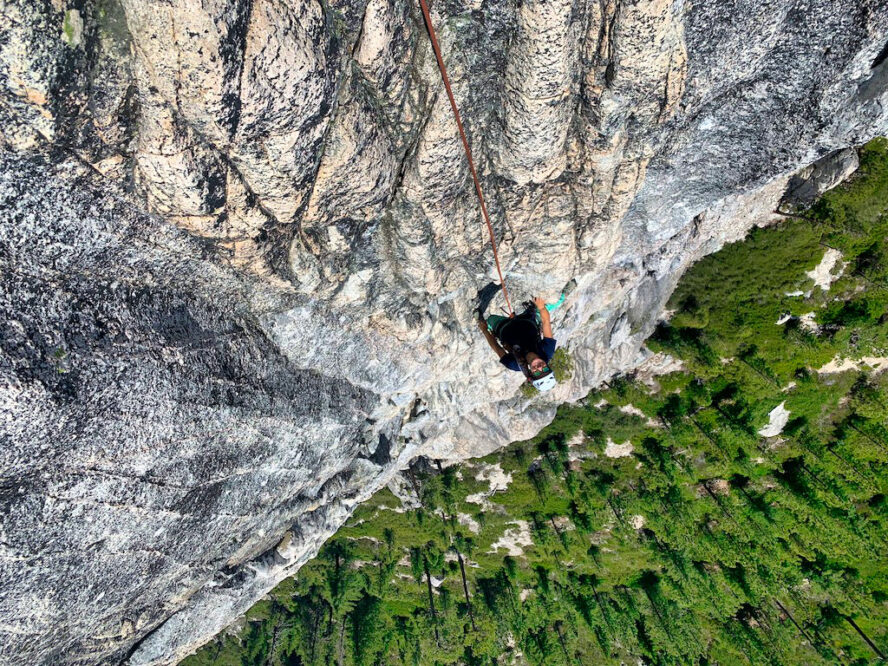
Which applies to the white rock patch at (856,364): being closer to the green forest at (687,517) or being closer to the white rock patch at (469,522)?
the green forest at (687,517)

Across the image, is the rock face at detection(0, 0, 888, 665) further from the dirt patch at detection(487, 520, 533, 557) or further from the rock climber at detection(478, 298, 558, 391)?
the dirt patch at detection(487, 520, 533, 557)

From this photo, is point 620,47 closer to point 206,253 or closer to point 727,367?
point 206,253

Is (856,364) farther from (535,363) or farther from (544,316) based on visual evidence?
(535,363)

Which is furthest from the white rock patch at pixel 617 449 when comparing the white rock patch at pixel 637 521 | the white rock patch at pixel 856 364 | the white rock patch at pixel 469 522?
the white rock patch at pixel 469 522

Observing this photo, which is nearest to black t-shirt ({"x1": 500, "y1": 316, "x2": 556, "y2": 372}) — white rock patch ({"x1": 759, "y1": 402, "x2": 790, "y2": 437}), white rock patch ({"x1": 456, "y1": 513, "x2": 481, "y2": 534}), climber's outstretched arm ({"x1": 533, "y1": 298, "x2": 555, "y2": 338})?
climber's outstretched arm ({"x1": 533, "y1": 298, "x2": 555, "y2": 338})

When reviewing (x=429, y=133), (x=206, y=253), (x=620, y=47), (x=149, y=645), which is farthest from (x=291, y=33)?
(x=149, y=645)

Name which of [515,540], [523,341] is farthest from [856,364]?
[515,540]
